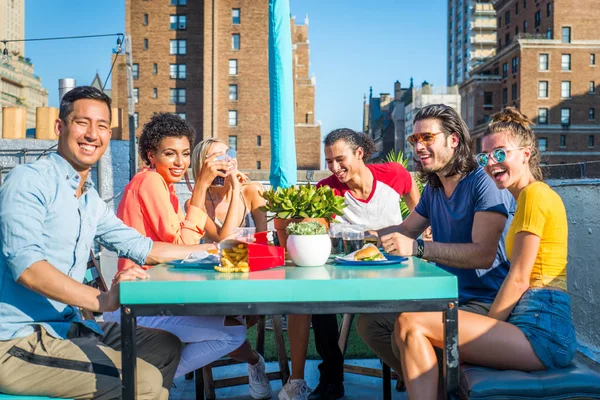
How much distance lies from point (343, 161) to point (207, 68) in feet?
163

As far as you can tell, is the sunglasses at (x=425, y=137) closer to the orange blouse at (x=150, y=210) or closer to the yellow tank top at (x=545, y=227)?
the yellow tank top at (x=545, y=227)

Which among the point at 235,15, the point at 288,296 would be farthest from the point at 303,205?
the point at 235,15

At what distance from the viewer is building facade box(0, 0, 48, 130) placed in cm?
5550

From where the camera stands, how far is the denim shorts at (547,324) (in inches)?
94.3

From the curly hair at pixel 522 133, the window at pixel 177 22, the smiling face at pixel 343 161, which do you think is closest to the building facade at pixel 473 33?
the window at pixel 177 22

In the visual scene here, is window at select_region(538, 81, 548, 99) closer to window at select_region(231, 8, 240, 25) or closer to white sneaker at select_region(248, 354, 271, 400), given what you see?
window at select_region(231, 8, 240, 25)

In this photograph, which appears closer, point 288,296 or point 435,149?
point 288,296

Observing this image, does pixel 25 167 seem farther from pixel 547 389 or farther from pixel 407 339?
pixel 547 389

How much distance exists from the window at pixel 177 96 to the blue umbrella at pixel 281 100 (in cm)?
4874

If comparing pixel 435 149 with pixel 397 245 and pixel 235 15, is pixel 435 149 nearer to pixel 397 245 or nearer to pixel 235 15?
pixel 397 245

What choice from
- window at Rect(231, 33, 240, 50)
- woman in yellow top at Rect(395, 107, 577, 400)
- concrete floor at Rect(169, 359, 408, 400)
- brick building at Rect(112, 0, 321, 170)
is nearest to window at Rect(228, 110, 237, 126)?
brick building at Rect(112, 0, 321, 170)

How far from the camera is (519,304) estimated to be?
2574 mm

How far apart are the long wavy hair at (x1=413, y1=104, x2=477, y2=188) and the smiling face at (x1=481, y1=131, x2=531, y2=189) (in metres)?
0.37

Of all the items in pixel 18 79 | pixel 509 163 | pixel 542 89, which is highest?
pixel 18 79
